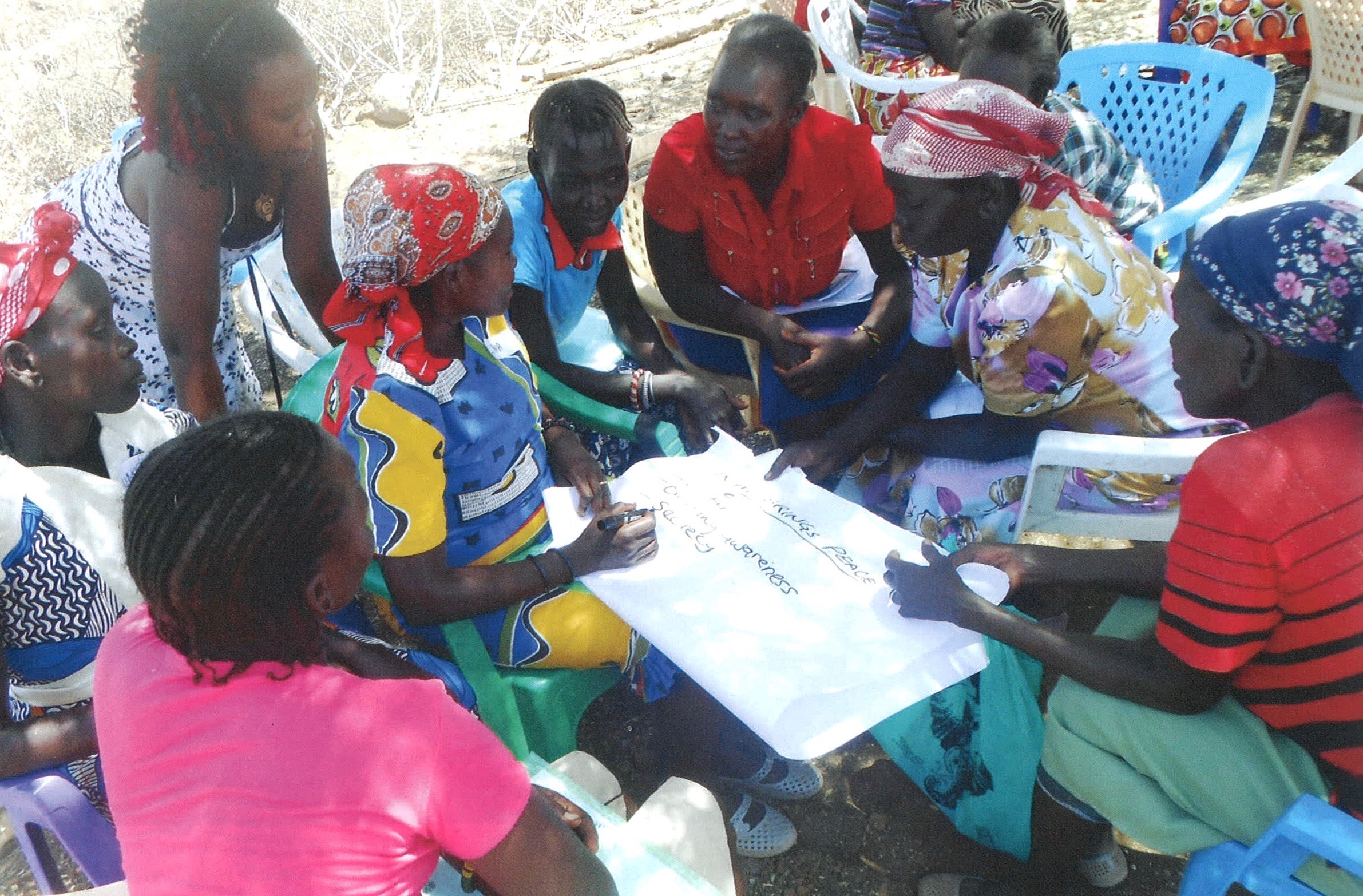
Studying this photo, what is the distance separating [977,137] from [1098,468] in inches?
29.5

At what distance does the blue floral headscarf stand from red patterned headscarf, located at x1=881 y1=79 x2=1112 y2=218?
688 mm

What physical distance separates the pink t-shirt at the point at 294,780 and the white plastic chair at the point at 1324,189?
2.21 m

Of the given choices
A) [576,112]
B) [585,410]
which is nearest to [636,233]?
[576,112]

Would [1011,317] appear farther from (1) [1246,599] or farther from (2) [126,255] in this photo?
(2) [126,255]

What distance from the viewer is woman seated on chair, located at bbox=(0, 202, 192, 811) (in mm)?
1760

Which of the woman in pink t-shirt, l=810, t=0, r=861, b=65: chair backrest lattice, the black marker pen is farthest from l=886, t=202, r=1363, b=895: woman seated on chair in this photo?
l=810, t=0, r=861, b=65: chair backrest lattice

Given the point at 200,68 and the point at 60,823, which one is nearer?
the point at 60,823

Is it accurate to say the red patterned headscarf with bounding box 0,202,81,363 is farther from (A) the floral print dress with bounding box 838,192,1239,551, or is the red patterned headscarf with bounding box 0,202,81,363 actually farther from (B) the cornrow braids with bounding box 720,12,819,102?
(A) the floral print dress with bounding box 838,192,1239,551

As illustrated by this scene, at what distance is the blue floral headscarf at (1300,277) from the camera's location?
1.35 meters

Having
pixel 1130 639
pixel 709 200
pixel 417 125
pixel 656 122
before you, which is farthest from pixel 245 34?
pixel 417 125

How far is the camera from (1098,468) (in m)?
2.09

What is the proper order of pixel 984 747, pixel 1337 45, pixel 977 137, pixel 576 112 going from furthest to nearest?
pixel 1337 45
pixel 576 112
pixel 977 137
pixel 984 747

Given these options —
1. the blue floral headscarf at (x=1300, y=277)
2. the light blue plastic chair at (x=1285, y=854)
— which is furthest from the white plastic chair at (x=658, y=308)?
the light blue plastic chair at (x=1285, y=854)

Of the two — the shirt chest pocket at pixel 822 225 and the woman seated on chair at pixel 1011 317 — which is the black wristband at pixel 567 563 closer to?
the woman seated on chair at pixel 1011 317
